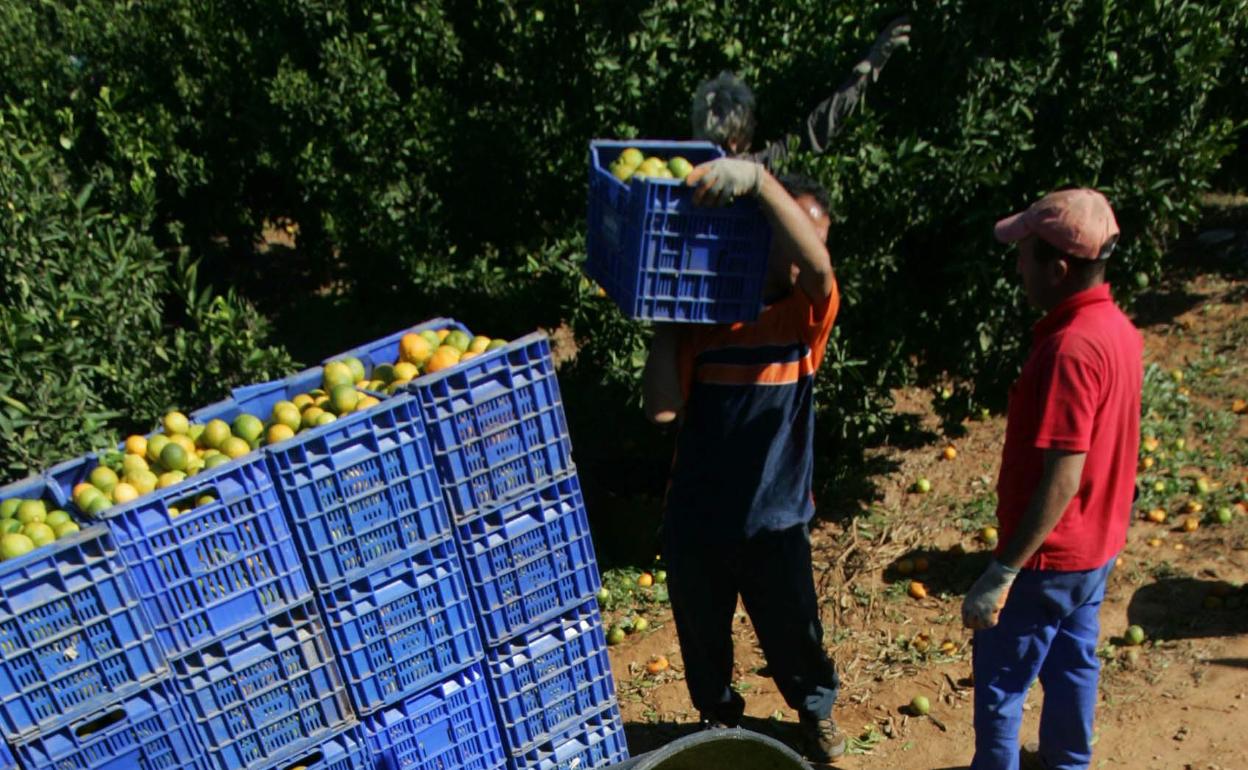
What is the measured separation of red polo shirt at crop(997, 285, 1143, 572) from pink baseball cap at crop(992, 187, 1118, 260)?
0.16 metres

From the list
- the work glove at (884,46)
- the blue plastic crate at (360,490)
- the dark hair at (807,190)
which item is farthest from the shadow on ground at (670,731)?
the work glove at (884,46)

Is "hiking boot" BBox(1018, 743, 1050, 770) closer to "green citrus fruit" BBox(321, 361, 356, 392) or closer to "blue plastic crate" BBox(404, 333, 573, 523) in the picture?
"blue plastic crate" BBox(404, 333, 573, 523)

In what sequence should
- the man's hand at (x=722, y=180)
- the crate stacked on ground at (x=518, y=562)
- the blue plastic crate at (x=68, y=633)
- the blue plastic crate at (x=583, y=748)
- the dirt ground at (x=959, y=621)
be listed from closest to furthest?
1. the blue plastic crate at (x=68, y=633)
2. the man's hand at (x=722, y=180)
3. the crate stacked on ground at (x=518, y=562)
4. the blue plastic crate at (x=583, y=748)
5. the dirt ground at (x=959, y=621)

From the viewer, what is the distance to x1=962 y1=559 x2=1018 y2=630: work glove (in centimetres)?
336

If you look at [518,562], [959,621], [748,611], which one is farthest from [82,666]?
[959,621]

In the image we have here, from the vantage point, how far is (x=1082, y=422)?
10.2ft

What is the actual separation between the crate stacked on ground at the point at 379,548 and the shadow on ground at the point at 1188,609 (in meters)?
3.42

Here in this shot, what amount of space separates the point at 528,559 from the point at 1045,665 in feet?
6.37

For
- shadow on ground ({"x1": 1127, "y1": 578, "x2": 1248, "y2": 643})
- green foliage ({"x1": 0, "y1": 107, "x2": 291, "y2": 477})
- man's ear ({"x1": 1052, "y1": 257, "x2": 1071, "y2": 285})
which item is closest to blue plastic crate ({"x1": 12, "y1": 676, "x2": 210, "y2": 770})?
green foliage ({"x1": 0, "y1": 107, "x2": 291, "y2": 477})

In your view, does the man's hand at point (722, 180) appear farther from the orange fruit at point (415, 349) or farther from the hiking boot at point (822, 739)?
the hiking boot at point (822, 739)

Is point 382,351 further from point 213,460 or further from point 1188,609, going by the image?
point 1188,609

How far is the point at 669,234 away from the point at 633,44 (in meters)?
2.92

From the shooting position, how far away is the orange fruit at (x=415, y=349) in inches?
157

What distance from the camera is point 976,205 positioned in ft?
18.5
